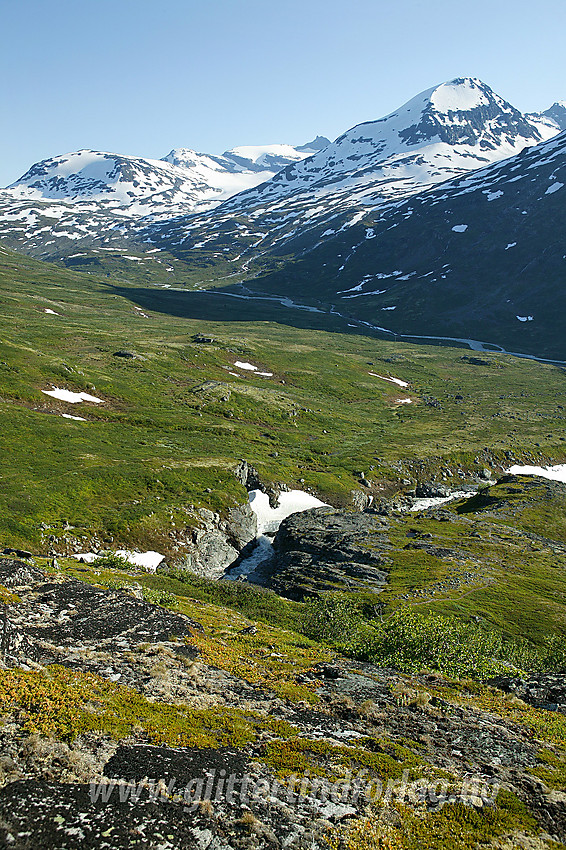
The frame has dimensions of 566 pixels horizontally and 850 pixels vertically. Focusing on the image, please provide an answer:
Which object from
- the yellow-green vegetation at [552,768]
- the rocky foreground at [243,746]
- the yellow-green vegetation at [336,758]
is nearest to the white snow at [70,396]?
the rocky foreground at [243,746]

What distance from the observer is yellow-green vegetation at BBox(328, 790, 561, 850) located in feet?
37.4

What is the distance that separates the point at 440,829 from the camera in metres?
11.9

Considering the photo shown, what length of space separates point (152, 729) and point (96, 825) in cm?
387

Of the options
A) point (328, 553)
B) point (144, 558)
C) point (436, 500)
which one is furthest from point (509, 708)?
point (436, 500)

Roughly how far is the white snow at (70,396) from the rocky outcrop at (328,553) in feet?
134

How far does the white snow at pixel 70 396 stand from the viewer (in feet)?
250

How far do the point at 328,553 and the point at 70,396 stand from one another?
51.0 m

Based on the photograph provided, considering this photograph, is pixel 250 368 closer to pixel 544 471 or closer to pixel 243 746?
pixel 544 471

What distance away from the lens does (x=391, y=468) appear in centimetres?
8119

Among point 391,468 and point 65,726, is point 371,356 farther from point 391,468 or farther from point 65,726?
point 65,726

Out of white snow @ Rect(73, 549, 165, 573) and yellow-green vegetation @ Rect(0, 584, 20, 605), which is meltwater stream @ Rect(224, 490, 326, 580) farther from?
yellow-green vegetation @ Rect(0, 584, 20, 605)

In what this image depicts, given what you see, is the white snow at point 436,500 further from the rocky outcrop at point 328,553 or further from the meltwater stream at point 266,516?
the meltwater stream at point 266,516

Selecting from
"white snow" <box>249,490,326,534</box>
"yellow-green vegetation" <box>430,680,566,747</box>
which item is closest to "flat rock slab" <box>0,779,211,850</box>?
"yellow-green vegetation" <box>430,680,566,747</box>

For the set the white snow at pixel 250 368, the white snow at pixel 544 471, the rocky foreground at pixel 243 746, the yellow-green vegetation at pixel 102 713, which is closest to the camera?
the rocky foreground at pixel 243 746
